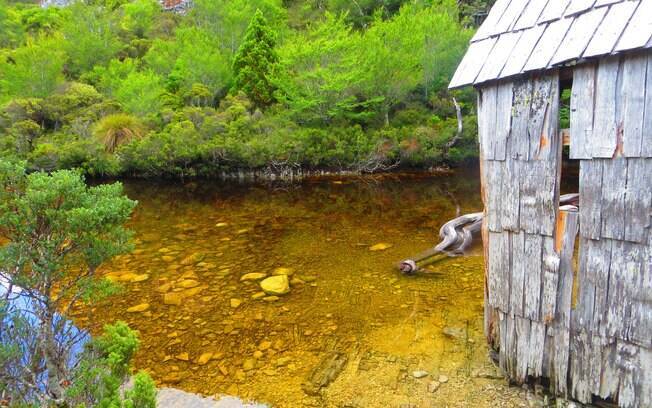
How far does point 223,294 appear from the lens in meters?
6.30

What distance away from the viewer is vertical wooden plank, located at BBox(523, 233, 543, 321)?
3.36m

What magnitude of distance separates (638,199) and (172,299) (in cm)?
583

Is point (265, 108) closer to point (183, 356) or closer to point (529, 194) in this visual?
point (183, 356)

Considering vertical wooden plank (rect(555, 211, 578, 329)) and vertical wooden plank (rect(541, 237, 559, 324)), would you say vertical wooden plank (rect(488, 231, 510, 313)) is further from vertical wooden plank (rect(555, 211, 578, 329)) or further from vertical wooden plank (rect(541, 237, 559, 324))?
vertical wooden plank (rect(555, 211, 578, 329))

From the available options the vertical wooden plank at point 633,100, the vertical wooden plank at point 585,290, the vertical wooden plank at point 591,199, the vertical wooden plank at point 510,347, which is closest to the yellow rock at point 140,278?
the vertical wooden plank at point 510,347

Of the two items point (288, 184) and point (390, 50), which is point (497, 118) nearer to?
point (288, 184)

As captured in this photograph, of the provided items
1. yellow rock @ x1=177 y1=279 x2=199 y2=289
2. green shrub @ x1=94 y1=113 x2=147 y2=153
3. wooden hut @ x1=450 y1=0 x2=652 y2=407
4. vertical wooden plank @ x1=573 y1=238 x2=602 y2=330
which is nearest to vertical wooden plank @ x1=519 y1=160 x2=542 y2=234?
wooden hut @ x1=450 y1=0 x2=652 y2=407

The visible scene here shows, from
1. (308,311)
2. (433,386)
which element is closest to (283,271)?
(308,311)

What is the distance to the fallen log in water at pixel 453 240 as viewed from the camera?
6.72 metres

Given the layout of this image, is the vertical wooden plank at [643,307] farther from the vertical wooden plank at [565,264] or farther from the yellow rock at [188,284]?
the yellow rock at [188,284]

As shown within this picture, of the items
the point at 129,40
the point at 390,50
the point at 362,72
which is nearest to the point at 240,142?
the point at 362,72

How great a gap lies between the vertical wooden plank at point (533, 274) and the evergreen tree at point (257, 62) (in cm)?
1770

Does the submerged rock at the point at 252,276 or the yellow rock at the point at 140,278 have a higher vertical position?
the yellow rock at the point at 140,278

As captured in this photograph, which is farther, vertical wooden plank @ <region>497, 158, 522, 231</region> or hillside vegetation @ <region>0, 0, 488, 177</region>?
hillside vegetation @ <region>0, 0, 488, 177</region>
